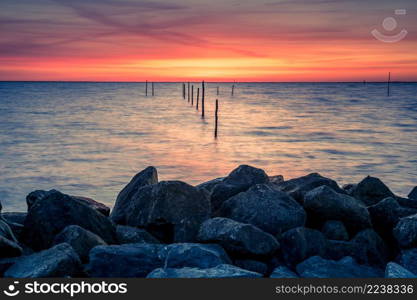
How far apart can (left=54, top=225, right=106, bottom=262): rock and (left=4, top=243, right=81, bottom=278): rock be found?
18.3 inches

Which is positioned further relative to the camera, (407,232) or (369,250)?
(369,250)

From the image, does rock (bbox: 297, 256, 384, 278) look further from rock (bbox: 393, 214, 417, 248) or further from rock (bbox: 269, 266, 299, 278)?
rock (bbox: 393, 214, 417, 248)

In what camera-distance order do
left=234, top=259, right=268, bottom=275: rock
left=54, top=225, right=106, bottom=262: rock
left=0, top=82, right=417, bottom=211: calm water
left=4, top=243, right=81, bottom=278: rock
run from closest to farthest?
1. left=4, top=243, right=81, bottom=278: rock
2. left=54, top=225, right=106, bottom=262: rock
3. left=234, top=259, right=268, bottom=275: rock
4. left=0, top=82, right=417, bottom=211: calm water

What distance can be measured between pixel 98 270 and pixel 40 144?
2463 cm

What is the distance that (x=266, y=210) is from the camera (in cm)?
738

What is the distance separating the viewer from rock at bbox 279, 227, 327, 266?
6637mm

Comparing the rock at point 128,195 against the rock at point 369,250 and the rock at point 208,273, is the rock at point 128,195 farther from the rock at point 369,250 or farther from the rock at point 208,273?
the rock at point 369,250

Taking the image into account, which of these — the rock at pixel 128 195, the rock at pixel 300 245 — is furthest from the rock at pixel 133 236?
the rock at pixel 300 245

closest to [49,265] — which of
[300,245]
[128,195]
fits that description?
[300,245]

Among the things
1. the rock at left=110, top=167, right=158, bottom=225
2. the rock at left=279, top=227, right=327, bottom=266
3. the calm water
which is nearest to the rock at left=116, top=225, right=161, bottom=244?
the rock at left=110, top=167, right=158, bottom=225

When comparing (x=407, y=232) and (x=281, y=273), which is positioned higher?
(x=407, y=232)

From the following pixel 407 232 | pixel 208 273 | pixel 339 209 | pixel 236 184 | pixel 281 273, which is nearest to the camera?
pixel 208 273

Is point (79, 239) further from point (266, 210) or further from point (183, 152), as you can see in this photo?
point (183, 152)

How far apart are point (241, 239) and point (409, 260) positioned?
2.31m
